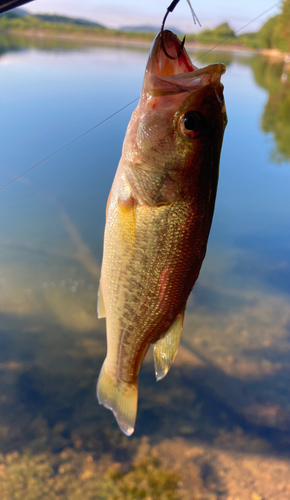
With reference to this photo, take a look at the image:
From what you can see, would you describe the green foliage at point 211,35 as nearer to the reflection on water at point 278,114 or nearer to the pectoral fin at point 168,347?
the reflection on water at point 278,114

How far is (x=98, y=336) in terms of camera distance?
3.59m

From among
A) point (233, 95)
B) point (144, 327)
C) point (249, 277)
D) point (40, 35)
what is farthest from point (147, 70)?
point (40, 35)

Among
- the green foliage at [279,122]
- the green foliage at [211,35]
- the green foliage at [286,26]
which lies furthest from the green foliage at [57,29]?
the green foliage at [286,26]

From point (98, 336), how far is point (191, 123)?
3.12m

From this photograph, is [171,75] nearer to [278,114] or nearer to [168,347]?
[168,347]

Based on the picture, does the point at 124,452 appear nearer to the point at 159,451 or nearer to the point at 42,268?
the point at 159,451

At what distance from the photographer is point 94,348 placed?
3461 mm

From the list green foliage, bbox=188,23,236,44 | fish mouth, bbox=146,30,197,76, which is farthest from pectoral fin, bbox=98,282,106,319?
green foliage, bbox=188,23,236,44

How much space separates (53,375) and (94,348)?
50cm

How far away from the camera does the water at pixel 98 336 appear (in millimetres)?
2584

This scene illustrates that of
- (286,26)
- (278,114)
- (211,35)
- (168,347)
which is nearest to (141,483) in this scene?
(168,347)

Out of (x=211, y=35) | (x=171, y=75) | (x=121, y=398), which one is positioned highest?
(x=211, y=35)

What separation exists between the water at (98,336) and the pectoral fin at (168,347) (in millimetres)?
1986

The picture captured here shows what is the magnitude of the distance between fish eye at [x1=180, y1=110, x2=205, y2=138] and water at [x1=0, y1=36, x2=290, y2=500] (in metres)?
2.70
